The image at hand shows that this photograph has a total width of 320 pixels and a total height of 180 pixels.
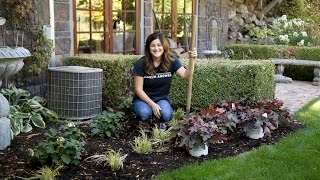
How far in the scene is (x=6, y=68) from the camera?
11.7 ft

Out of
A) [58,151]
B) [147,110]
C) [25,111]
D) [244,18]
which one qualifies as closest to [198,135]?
[147,110]

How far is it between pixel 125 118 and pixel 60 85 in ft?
3.10

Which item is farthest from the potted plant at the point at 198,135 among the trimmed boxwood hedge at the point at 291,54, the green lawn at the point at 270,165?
the trimmed boxwood hedge at the point at 291,54

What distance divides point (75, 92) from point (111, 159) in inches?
70.8

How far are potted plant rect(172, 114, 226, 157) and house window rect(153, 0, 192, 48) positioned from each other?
4.59 m

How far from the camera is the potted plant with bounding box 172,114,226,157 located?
340 centimetres

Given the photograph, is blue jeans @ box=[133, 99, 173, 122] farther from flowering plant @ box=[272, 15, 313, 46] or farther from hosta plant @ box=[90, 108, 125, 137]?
flowering plant @ box=[272, 15, 313, 46]

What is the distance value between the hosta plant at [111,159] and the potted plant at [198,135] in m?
0.52

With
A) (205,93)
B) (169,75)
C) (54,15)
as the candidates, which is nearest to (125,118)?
(169,75)

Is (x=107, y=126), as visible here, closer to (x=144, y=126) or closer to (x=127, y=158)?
(x=144, y=126)

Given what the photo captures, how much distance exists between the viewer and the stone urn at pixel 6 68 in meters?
3.51

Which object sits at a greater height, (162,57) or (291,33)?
(291,33)

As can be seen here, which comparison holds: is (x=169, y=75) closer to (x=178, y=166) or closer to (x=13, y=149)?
(x=178, y=166)

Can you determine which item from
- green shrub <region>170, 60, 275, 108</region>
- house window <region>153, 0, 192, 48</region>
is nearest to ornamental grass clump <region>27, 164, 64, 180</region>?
green shrub <region>170, 60, 275, 108</region>
